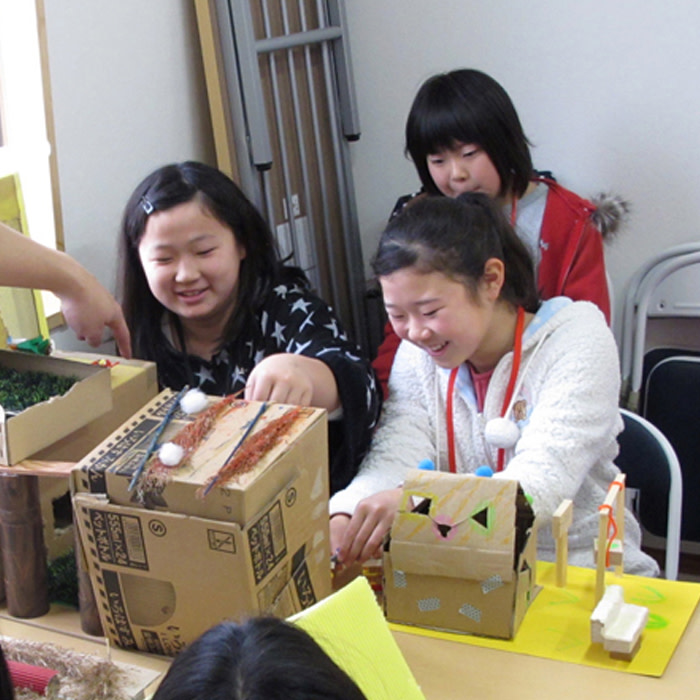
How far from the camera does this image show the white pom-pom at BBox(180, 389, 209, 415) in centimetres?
110

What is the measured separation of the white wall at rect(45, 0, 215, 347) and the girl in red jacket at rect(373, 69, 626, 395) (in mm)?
522

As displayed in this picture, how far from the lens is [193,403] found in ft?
3.62

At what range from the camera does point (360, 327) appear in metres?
2.62

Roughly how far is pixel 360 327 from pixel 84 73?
1.03 m

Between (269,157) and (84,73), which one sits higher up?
(84,73)

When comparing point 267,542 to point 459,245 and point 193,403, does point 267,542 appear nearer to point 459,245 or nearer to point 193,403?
point 193,403

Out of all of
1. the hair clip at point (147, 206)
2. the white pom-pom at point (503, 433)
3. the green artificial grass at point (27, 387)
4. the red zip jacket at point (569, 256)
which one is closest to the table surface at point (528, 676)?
the white pom-pom at point (503, 433)

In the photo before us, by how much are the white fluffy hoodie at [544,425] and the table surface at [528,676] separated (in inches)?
10.7

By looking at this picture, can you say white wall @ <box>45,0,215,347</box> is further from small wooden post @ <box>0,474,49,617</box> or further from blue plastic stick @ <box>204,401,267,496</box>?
blue plastic stick @ <box>204,401,267,496</box>

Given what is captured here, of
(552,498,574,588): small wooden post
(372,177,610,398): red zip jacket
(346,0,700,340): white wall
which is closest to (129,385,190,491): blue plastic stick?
(552,498,574,588): small wooden post

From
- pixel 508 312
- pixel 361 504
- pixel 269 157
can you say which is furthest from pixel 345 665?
pixel 269 157

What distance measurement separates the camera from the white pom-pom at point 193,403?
1104 mm

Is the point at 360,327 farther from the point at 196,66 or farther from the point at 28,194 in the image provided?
the point at 28,194

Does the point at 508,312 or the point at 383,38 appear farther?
the point at 383,38
